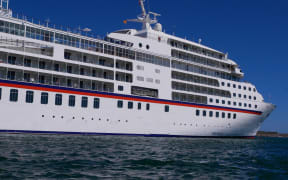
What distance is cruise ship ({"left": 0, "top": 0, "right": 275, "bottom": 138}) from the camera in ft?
99.3

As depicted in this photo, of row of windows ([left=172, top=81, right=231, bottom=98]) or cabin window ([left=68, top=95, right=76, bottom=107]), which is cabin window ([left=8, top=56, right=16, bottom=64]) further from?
row of windows ([left=172, top=81, right=231, bottom=98])

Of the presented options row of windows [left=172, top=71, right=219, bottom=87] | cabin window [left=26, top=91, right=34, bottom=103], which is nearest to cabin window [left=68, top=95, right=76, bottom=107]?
cabin window [left=26, top=91, right=34, bottom=103]

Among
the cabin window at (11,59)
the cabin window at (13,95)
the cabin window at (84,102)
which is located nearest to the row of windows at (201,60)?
the cabin window at (84,102)

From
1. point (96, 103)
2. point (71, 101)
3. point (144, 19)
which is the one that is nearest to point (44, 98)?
point (71, 101)

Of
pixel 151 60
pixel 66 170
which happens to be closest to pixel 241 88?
pixel 151 60

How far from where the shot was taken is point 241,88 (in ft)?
166

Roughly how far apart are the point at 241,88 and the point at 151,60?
18377 mm

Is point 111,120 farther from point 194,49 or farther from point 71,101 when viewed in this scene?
point 194,49

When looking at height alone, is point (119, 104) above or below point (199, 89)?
below

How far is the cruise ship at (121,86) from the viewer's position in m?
30.3

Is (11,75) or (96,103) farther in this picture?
(96,103)

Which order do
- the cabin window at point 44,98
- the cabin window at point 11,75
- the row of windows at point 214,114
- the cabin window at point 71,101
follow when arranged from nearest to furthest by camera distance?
the cabin window at point 11,75 → the cabin window at point 44,98 → the cabin window at point 71,101 → the row of windows at point 214,114

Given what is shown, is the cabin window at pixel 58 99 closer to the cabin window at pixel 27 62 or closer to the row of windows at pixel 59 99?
the row of windows at pixel 59 99

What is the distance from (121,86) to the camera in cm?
3688
